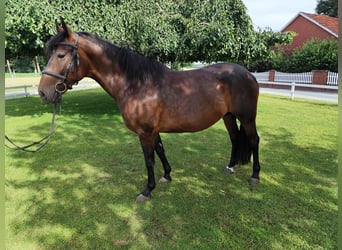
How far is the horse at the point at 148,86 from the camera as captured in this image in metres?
2.54

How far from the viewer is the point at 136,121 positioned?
285 centimetres

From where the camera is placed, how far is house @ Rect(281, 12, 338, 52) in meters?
18.6

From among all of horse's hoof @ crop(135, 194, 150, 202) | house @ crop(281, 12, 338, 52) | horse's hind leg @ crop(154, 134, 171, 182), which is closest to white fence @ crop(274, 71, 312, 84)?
house @ crop(281, 12, 338, 52)

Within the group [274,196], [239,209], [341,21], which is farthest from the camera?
[274,196]

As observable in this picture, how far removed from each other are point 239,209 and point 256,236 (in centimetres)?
45

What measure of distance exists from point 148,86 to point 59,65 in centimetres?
96

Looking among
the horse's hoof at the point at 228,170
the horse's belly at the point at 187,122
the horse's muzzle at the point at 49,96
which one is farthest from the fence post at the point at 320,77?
the horse's muzzle at the point at 49,96

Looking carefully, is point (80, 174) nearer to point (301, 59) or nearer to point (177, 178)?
point (177, 178)

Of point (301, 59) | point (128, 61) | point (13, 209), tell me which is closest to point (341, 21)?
point (128, 61)

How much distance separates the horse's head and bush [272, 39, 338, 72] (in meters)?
16.2

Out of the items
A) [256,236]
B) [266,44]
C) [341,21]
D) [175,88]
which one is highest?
[266,44]

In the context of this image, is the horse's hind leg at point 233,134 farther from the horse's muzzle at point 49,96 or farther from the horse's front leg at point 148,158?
the horse's muzzle at point 49,96

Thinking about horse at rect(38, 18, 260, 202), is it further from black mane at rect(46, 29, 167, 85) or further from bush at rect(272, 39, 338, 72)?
bush at rect(272, 39, 338, 72)

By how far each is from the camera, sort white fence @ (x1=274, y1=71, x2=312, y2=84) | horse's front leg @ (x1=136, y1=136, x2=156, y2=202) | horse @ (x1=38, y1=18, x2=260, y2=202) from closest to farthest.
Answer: horse @ (x1=38, y1=18, x2=260, y2=202)
horse's front leg @ (x1=136, y1=136, x2=156, y2=202)
white fence @ (x1=274, y1=71, x2=312, y2=84)
